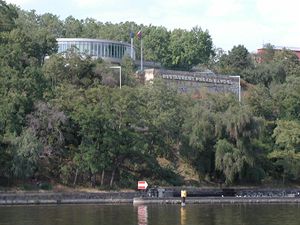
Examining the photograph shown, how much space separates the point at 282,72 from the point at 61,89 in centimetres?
5440

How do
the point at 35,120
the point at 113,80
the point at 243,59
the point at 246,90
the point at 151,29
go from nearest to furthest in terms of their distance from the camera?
the point at 35,120, the point at 113,80, the point at 246,90, the point at 243,59, the point at 151,29

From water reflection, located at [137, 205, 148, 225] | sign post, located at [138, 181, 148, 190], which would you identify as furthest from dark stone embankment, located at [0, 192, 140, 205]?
water reflection, located at [137, 205, 148, 225]

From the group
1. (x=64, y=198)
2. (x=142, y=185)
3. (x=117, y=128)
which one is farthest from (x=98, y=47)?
(x=64, y=198)

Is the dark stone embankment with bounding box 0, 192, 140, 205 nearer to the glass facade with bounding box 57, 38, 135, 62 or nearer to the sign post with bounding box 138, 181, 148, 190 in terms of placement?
the sign post with bounding box 138, 181, 148, 190

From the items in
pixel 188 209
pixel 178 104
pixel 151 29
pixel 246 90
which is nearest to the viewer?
pixel 188 209

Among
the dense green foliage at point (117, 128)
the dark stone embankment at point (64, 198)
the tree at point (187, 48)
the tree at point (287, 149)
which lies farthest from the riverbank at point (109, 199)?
the tree at point (187, 48)

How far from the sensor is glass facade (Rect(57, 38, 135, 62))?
366 feet

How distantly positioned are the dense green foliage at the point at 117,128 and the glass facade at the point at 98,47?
42.3 feet

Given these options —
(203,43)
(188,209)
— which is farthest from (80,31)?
(188,209)

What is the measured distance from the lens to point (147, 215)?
52969mm

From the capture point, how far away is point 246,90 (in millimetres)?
116125

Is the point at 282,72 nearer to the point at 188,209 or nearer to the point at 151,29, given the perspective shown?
the point at 151,29

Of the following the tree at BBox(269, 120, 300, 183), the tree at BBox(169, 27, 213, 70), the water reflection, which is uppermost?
the tree at BBox(169, 27, 213, 70)

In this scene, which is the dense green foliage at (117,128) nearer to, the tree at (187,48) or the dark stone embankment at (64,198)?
the dark stone embankment at (64,198)
